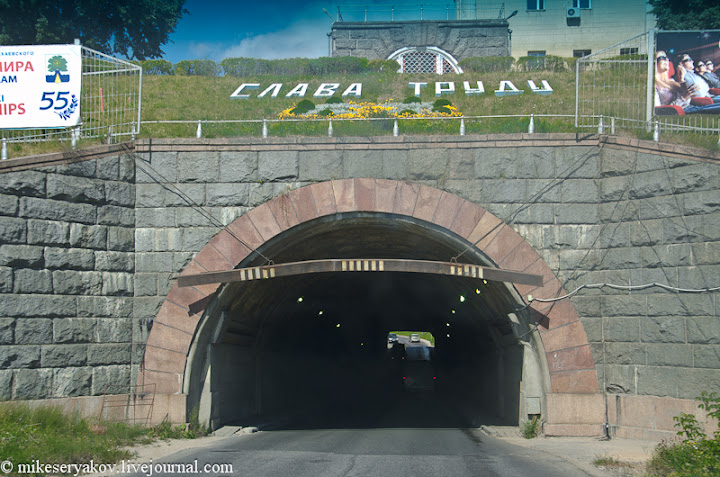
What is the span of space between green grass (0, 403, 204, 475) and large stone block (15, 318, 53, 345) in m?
1.29

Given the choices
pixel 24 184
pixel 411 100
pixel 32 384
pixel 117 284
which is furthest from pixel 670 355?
pixel 411 100

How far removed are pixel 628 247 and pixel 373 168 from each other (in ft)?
19.7

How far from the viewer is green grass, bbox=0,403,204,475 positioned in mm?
10711

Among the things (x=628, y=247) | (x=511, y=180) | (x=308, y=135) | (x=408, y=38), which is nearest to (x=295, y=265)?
(x=308, y=135)

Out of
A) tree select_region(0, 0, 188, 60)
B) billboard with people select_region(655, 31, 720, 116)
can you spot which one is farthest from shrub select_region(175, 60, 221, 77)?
billboard with people select_region(655, 31, 720, 116)

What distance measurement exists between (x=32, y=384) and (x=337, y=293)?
15.8m

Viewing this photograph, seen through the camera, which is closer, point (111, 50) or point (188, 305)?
point (188, 305)

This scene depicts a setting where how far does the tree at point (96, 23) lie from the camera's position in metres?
40.0

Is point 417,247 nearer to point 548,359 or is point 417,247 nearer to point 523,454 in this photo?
point 548,359

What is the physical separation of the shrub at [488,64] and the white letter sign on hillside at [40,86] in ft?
80.8

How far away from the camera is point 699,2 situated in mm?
40062

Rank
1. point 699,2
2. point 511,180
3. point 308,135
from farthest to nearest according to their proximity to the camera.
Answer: point 699,2 < point 308,135 < point 511,180

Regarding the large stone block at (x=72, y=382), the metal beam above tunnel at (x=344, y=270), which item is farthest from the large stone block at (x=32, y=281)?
the metal beam above tunnel at (x=344, y=270)

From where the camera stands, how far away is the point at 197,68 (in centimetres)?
3562
